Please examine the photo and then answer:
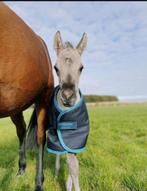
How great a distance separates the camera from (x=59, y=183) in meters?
3.29

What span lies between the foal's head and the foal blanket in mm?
122

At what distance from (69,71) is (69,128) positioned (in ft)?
2.06

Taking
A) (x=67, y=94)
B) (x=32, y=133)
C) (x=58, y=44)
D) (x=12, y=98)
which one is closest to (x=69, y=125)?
(x=67, y=94)

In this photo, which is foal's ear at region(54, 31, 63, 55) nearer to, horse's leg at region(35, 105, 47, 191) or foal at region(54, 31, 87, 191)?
foal at region(54, 31, 87, 191)

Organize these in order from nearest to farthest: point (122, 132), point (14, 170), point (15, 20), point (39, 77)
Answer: point (15, 20) → point (39, 77) → point (14, 170) → point (122, 132)

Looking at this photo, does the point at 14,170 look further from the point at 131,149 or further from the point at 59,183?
the point at 131,149

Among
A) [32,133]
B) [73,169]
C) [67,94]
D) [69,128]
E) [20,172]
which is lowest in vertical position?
[20,172]

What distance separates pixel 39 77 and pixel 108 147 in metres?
2.88

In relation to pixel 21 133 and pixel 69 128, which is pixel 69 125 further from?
pixel 21 133

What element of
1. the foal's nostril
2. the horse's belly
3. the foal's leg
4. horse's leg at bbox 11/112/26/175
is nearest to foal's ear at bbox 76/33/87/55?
the foal's nostril

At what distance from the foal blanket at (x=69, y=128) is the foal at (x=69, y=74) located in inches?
2.4

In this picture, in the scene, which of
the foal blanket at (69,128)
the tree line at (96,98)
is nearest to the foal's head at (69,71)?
the foal blanket at (69,128)

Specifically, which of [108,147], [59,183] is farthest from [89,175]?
[108,147]

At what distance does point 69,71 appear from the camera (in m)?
2.57
